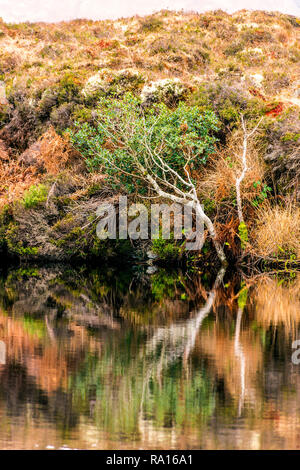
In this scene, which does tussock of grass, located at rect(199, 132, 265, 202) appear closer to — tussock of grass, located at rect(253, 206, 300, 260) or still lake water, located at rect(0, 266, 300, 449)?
tussock of grass, located at rect(253, 206, 300, 260)

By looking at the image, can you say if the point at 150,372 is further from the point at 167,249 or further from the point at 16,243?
Result: the point at 16,243

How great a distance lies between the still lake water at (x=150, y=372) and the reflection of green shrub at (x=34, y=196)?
8.44 metres

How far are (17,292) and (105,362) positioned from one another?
7470mm

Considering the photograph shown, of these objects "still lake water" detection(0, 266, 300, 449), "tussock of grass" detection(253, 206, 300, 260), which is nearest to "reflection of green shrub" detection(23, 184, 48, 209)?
"tussock of grass" detection(253, 206, 300, 260)

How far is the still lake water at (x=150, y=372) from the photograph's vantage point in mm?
5391

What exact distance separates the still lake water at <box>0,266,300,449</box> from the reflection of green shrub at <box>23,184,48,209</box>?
844 centimetres

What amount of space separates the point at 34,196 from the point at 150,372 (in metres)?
15.8

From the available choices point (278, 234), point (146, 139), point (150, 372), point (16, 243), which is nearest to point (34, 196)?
point (16, 243)

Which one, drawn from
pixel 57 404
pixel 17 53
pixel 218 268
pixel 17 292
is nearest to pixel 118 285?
pixel 17 292

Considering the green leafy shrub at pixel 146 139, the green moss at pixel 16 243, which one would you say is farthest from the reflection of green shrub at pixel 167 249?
the green moss at pixel 16 243

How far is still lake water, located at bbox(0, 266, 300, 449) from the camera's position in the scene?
5391 mm

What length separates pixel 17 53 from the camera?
3450 centimetres

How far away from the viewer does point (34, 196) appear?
73.4ft
